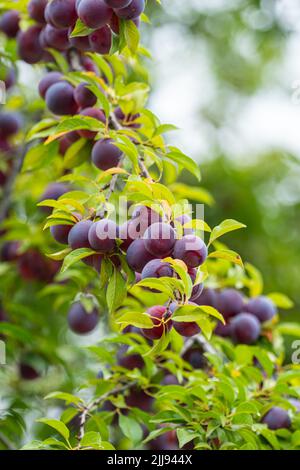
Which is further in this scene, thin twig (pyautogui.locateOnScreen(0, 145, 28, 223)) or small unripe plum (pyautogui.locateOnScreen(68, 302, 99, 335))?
thin twig (pyautogui.locateOnScreen(0, 145, 28, 223))

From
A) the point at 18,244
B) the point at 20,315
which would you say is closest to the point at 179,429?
the point at 20,315

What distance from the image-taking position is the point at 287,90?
155 inches

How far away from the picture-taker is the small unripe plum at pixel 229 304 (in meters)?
1.57

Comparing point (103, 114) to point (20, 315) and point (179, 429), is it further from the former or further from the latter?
point (20, 315)

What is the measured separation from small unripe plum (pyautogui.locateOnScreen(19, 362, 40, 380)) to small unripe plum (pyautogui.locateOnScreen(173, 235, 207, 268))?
1.11m

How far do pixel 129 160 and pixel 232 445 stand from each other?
1.67ft

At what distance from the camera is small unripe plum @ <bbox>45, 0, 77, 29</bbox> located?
125 centimetres

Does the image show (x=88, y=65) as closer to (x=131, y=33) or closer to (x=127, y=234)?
(x=131, y=33)

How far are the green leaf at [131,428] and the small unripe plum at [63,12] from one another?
0.74 m

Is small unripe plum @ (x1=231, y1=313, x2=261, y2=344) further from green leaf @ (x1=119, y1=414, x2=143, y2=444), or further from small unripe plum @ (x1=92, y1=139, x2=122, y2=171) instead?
small unripe plum @ (x1=92, y1=139, x2=122, y2=171)

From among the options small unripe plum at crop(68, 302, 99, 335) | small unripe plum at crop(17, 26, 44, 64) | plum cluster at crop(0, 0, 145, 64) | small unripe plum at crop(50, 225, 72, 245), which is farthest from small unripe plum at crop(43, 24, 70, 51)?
small unripe plum at crop(68, 302, 99, 335)

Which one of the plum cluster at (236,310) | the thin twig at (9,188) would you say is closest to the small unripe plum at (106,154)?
the plum cluster at (236,310)

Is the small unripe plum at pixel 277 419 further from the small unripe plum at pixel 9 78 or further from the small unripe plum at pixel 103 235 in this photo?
the small unripe plum at pixel 9 78

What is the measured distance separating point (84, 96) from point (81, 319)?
52 cm
